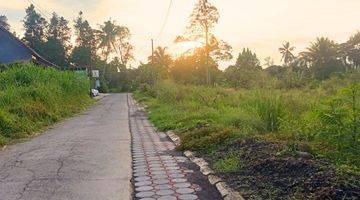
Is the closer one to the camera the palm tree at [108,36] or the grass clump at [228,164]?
the grass clump at [228,164]

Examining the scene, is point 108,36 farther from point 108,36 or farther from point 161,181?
point 161,181

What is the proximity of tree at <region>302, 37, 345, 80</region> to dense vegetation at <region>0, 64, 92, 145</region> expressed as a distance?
4725cm

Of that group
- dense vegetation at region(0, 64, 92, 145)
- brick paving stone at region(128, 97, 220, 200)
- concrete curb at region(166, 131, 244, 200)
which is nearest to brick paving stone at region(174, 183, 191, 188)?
brick paving stone at region(128, 97, 220, 200)

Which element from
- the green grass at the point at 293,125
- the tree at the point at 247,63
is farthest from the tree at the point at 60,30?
the green grass at the point at 293,125

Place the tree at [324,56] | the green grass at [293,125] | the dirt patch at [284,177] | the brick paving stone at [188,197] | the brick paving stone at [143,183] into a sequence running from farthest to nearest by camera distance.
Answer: the tree at [324,56] < the brick paving stone at [143,183] < the green grass at [293,125] < the brick paving stone at [188,197] < the dirt patch at [284,177]

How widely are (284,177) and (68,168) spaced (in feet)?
13.4

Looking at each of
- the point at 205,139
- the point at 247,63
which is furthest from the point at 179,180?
the point at 247,63

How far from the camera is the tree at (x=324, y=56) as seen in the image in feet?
210

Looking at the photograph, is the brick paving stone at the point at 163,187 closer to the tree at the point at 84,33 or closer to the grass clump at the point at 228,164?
the grass clump at the point at 228,164

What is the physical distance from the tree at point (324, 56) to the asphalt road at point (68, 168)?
56.5m

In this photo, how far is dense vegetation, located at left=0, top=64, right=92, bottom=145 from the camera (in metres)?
13.1

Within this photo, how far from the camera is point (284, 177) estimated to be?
5.91 metres

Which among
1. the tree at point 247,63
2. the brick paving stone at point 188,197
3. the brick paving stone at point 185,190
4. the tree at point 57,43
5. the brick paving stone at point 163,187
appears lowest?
the brick paving stone at point 163,187

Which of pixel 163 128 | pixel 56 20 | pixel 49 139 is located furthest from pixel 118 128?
pixel 56 20
